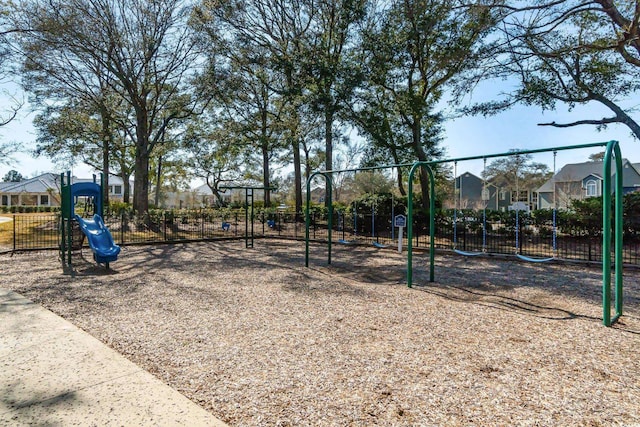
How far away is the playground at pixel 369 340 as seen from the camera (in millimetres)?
2680

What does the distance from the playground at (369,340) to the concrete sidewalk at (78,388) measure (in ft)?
0.57

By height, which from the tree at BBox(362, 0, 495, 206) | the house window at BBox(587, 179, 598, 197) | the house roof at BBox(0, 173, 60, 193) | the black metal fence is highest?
the tree at BBox(362, 0, 495, 206)

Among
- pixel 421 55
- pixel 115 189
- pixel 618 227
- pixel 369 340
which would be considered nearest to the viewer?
pixel 369 340

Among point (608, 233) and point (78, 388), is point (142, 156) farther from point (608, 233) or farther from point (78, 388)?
point (608, 233)

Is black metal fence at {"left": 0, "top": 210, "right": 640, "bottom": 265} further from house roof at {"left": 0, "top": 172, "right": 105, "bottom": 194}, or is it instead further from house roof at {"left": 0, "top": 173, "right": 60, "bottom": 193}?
house roof at {"left": 0, "top": 173, "right": 60, "bottom": 193}

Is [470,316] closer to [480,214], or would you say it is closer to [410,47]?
[480,214]

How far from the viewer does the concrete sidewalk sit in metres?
2.48

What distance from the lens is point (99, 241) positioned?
9031 millimetres

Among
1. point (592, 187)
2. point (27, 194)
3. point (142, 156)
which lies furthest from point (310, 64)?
point (27, 194)

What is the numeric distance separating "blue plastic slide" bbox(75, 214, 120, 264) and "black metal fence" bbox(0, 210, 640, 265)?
93.2 inches

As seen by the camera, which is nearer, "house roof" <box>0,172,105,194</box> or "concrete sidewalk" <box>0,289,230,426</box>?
"concrete sidewalk" <box>0,289,230,426</box>

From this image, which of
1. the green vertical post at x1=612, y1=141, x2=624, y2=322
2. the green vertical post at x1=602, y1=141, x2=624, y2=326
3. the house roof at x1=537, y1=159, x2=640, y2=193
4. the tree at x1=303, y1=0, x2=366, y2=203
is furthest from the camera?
the house roof at x1=537, y1=159, x2=640, y2=193

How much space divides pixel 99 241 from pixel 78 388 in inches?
277

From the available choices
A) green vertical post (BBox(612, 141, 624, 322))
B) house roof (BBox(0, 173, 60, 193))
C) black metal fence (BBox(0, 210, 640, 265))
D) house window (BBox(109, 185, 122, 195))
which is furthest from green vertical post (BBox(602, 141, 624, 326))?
house window (BBox(109, 185, 122, 195))
